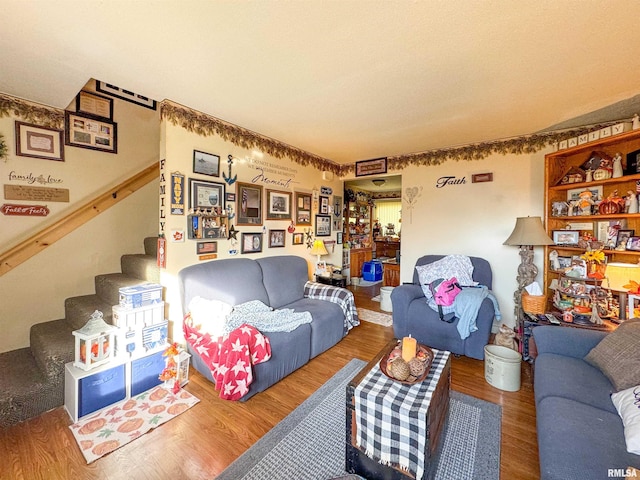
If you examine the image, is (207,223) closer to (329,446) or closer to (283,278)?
(283,278)

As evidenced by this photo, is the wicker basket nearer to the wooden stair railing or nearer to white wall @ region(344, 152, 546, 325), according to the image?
white wall @ region(344, 152, 546, 325)

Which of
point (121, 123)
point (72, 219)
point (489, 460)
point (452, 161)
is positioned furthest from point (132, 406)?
point (452, 161)

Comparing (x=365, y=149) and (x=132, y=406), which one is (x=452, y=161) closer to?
(x=365, y=149)

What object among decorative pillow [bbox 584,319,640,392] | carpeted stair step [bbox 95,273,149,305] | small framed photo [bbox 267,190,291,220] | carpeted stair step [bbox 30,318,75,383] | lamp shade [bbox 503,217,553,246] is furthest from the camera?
small framed photo [bbox 267,190,291,220]

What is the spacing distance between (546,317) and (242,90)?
3.36m

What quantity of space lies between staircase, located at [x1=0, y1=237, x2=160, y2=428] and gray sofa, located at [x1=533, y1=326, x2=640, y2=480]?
115 inches

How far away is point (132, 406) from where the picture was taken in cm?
195

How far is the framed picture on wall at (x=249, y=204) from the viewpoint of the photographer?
3104 mm

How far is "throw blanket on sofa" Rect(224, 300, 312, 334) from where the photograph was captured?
2.26 m

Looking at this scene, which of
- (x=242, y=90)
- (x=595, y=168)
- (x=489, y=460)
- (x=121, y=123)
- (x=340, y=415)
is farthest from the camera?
(x=121, y=123)

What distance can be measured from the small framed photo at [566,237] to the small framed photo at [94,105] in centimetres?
505

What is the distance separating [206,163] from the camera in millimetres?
2744

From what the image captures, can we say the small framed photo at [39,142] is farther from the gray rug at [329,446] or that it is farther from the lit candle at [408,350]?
the lit candle at [408,350]

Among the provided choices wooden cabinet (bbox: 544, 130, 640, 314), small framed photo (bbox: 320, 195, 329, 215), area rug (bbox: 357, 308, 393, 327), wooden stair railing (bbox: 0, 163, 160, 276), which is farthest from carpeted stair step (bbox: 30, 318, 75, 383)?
wooden cabinet (bbox: 544, 130, 640, 314)
